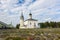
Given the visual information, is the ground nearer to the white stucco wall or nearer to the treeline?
the treeline

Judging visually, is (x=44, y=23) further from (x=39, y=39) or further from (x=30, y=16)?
(x=39, y=39)

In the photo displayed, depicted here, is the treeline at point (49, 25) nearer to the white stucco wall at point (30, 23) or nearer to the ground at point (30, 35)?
the white stucco wall at point (30, 23)

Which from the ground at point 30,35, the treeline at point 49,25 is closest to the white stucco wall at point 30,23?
the treeline at point 49,25

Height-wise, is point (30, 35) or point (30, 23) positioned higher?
point (30, 23)

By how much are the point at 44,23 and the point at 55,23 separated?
20.0 feet

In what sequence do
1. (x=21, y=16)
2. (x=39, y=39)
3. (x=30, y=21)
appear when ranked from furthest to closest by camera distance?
(x=30, y=21), (x=21, y=16), (x=39, y=39)

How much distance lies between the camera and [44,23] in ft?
313

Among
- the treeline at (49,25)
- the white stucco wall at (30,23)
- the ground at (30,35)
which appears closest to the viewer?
the ground at (30,35)

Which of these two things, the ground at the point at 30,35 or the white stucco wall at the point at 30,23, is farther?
the white stucco wall at the point at 30,23

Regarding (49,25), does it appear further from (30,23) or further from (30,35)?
(30,35)

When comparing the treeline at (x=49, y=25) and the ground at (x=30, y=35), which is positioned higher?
the treeline at (x=49, y=25)

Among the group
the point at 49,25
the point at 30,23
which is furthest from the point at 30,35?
the point at 30,23

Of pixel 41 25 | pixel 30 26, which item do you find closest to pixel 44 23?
pixel 41 25

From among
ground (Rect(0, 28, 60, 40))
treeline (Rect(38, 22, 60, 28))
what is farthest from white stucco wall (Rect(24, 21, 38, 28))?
ground (Rect(0, 28, 60, 40))
